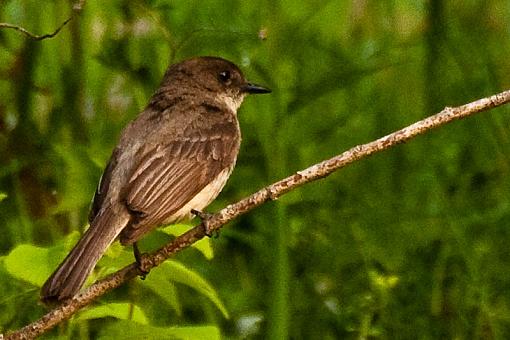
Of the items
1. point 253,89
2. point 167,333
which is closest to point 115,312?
point 167,333

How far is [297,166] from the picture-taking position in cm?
728

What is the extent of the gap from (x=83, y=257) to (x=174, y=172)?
3.48 feet

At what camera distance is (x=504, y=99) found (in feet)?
16.1

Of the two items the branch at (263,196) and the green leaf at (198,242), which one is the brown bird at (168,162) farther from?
the green leaf at (198,242)

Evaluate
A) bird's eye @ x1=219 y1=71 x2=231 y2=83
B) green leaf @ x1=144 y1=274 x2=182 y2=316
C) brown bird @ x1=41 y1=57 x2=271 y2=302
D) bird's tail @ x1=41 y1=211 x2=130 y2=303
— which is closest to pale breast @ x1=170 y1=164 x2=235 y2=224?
brown bird @ x1=41 y1=57 x2=271 y2=302

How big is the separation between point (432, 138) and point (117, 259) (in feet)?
10.0

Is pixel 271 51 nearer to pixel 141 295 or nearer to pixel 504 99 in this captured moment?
pixel 141 295

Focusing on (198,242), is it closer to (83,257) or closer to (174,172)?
(83,257)

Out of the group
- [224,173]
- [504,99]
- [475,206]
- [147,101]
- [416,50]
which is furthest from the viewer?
[416,50]

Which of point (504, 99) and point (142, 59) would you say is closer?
point (504, 99)

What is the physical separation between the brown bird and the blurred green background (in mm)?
182

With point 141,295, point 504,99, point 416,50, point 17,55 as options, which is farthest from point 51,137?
point 504,99

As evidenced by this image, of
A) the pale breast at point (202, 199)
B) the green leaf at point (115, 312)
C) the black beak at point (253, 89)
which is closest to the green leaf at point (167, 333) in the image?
the green leaf at point (115, 312)

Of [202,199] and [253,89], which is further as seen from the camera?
[253,89]
